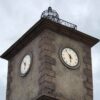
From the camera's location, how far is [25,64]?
36594 mm

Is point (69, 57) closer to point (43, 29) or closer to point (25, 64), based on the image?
point (43, 29)

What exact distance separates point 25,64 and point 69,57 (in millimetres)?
2604

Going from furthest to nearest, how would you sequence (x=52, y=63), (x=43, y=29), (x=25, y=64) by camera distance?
(x=25, y=64) < (x=43, y=29) < (x=52, y=63)

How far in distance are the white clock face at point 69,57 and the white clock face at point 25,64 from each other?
80.0 inches

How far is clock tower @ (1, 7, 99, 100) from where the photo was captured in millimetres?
34781

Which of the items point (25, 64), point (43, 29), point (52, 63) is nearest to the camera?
point (52, 63)

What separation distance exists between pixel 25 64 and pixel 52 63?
6.88 ft

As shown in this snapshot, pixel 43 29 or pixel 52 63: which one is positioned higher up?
pixel 43 29

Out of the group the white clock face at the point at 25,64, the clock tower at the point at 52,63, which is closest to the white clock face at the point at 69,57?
the clock tower at the point at 52,63

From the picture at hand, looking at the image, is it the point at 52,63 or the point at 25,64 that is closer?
the point at 52,63

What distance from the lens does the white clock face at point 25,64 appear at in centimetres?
3628

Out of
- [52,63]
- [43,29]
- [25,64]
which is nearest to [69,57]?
[52,63]

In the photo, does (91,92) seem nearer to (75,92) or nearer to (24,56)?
(75,92)

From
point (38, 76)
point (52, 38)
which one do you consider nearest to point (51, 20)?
point (52, 38)
